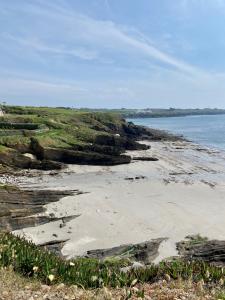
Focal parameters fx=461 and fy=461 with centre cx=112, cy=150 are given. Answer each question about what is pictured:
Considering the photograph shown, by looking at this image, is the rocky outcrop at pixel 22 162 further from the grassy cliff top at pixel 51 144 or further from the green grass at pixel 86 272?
the green grass at pixel 86 272

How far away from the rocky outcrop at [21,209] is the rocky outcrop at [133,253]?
482cm

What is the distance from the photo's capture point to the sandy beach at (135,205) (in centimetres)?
2123

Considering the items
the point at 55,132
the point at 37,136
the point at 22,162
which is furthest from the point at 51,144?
the point at 55,132

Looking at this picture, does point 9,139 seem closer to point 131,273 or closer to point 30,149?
point 30,149

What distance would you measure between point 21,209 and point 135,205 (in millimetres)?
9024

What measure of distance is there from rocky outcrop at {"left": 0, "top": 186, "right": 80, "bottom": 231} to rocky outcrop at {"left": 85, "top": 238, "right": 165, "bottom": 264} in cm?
482

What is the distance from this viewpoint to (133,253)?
17219 millimetres

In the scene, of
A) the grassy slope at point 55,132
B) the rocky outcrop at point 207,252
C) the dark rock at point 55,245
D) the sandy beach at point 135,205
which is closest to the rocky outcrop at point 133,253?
the sandy beach at point 135,205

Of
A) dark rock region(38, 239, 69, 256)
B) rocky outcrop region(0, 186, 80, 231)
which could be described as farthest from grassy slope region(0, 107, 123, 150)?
dark rock region(38, 239, 69, 256)

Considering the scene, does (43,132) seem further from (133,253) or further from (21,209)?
(133,253)

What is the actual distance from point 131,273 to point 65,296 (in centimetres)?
208

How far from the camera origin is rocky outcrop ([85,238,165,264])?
55.2 ft

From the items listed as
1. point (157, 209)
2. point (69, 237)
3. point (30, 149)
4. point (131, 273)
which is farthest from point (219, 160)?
point (131, 273)

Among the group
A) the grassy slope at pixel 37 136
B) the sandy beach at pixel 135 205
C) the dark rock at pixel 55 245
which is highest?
the grassy slope at pixel 37 136
